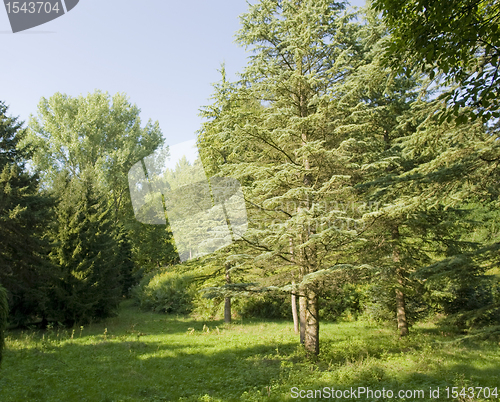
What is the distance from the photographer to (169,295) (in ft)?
67.5

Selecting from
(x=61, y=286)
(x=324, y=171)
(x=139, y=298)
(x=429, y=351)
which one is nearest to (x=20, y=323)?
(x=61, y=286)

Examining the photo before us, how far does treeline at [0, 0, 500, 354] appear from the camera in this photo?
20.6 ft

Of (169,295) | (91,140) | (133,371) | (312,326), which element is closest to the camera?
(133,371)

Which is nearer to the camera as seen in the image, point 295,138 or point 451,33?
point 451,33

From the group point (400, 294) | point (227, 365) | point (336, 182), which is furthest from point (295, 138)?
point (227, 365)

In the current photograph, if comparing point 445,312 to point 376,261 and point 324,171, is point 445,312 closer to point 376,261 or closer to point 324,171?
point 376,261

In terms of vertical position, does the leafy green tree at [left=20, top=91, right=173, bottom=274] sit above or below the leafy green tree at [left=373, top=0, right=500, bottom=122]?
above

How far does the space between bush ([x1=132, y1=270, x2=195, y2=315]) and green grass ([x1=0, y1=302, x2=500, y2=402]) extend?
6906 mm

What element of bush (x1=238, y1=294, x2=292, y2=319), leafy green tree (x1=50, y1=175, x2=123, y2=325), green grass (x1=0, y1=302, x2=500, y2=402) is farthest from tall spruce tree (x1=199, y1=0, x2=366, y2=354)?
leafy green tree (x1=50, y1=175, x2=123, y2=325)

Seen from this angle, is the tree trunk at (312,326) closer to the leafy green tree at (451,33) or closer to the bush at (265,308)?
the leafy green tree at (451,33)

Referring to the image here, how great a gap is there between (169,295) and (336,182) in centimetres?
1567

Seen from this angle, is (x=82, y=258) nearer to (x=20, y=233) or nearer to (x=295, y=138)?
(x=20, y=233)

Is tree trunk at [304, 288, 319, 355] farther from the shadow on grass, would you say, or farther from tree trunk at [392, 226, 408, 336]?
tree trunk at [392, 226, 408, 336]

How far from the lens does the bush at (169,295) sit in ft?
64.6
